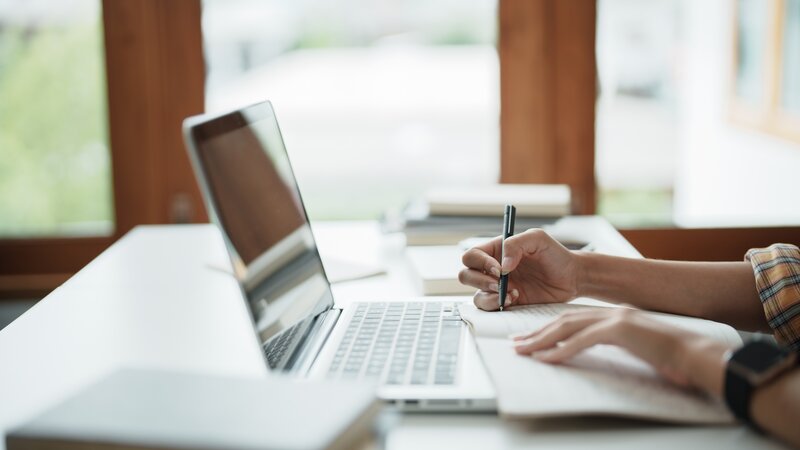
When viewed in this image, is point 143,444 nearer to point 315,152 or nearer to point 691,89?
point 315,152

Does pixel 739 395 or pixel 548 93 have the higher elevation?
pixel 548 93

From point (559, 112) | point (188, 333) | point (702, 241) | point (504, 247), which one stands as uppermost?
point (559, 112)

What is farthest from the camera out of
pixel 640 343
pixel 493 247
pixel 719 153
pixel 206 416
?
pixel 719 153

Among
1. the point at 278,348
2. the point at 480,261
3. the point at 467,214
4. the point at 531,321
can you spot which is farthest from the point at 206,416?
the point at 467,214

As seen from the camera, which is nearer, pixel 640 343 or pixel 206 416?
pixel 206 416

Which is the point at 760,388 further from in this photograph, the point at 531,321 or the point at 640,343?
the point at 531,321

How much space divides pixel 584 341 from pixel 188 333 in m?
0.57

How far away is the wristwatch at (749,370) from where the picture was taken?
2.85ft

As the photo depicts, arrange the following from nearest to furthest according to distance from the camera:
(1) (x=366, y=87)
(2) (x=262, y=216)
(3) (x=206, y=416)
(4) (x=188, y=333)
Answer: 1. (3) (x=206, y=416)
2. (2) (x=262, y=216)
3. (4) (x=188, y=333)
4. (1) (x=366, y=87)

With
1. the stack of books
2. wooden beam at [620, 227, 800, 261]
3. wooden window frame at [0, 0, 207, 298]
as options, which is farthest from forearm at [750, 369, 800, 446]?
wooden window frame at [0, 0, 207, 298]

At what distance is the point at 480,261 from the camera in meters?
1.33

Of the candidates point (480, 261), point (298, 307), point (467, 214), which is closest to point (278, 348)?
point (298, 307)

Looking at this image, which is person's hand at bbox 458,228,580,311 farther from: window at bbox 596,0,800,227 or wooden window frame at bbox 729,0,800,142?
wooden window frame at bbox 729,0,800,142

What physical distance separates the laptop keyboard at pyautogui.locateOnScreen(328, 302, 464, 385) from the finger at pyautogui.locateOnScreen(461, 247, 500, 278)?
0.21ft
